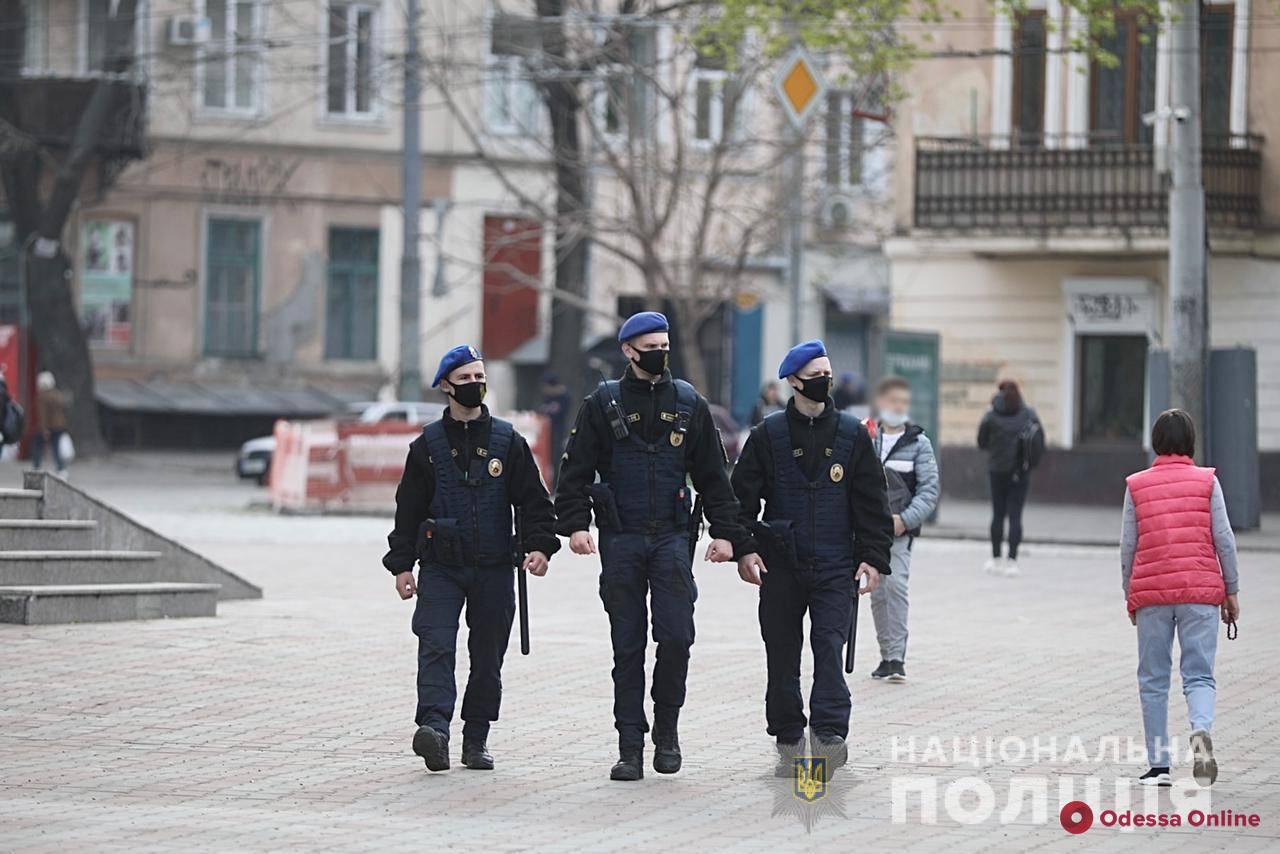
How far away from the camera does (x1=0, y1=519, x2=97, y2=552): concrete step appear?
14727mm

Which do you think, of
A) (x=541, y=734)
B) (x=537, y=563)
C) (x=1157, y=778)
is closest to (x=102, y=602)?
(x=541, y=734)

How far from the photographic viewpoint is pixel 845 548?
9289 mm

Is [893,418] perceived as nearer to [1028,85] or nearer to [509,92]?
[1028,85]

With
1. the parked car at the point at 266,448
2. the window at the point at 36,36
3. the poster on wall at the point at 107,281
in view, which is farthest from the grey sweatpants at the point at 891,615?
the poster on wall at the point at 107,281

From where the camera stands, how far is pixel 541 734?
34.1 ft

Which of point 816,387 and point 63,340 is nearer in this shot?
point 816,387

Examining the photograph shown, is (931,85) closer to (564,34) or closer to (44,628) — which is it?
(564,34)

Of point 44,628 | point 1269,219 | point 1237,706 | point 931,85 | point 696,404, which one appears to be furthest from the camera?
point 931,85

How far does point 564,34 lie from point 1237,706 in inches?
934

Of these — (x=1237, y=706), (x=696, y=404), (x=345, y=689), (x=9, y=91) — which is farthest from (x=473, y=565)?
(x=9, y=91)

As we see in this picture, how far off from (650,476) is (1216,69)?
2251 centimetres

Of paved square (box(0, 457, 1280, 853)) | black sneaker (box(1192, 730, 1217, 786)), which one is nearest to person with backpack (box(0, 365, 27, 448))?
paved square (box(0, 457, 1280, 853))

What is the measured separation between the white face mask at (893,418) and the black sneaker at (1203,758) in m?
4.27

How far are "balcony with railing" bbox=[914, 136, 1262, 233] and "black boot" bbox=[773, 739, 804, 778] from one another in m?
20.6
